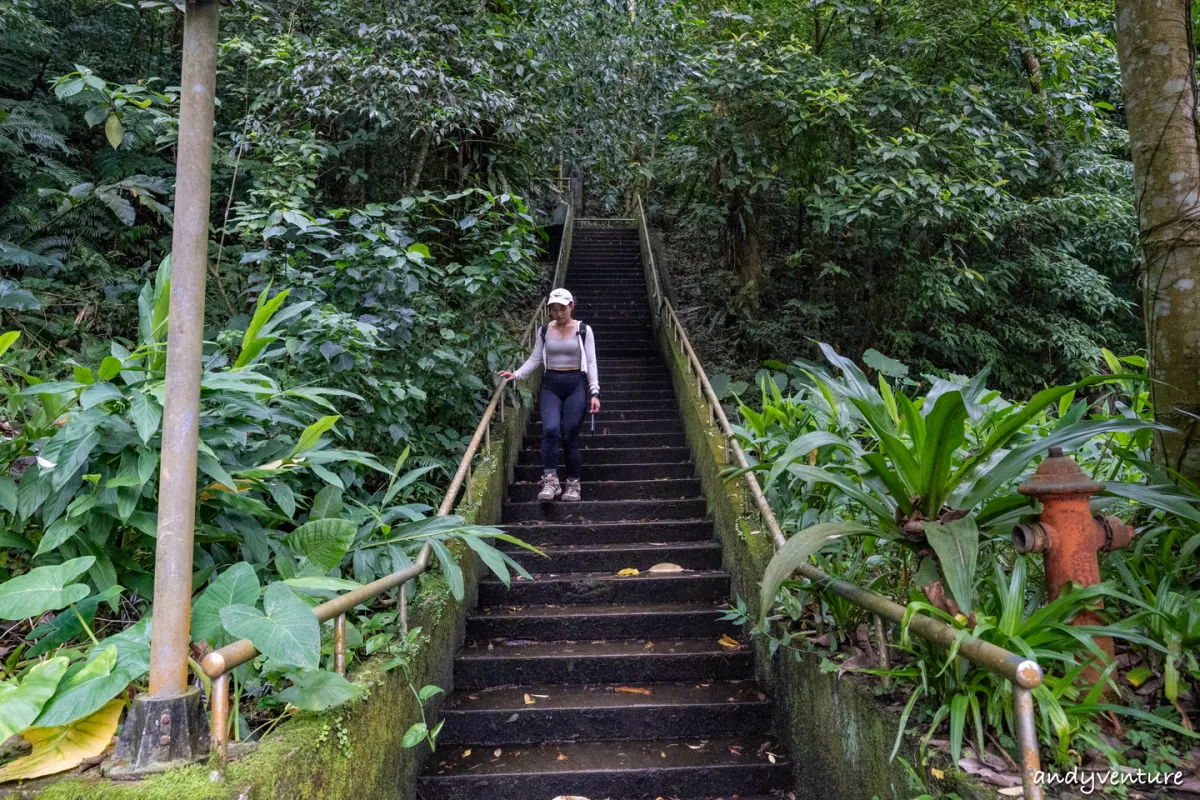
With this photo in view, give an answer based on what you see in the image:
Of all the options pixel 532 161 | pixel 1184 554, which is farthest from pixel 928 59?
pixel 1184 554

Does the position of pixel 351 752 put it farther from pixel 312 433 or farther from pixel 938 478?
pixel 938 478

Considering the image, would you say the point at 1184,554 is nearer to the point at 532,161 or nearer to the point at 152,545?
the point at 152,545

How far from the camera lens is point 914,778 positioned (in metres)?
1.84

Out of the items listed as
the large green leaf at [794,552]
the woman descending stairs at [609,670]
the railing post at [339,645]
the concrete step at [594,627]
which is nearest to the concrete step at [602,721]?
the woman descending stairs at [609,670]

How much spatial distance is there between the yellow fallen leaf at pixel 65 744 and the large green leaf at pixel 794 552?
1.72 meters

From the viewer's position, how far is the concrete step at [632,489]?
5273 millimetres

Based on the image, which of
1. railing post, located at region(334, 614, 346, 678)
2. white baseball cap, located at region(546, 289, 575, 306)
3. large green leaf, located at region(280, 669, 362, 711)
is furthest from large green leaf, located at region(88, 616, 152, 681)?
white baseball cap, located at region(546, 289, 575, 306)

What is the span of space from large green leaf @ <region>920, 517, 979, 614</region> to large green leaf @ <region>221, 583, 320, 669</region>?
1.60 m

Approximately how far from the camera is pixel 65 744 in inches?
64.1

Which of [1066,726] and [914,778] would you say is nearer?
[1066,726]

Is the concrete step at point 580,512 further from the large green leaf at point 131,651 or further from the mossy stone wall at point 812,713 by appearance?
the large green leaf at point 131,651

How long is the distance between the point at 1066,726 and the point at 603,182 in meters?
6.71

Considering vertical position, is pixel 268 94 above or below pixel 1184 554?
above

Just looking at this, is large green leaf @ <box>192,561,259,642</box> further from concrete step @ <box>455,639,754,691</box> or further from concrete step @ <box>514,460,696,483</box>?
concrete step @ <box>514,460,696,483</box>
